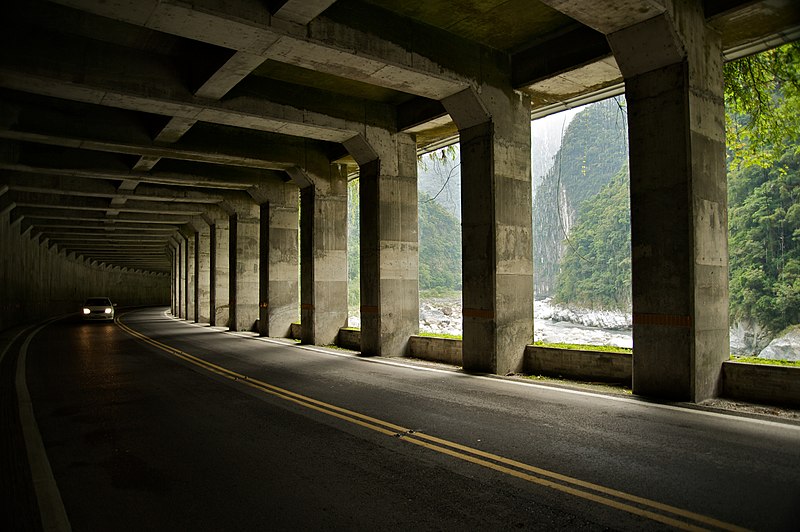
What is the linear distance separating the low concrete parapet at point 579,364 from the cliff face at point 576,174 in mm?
48034

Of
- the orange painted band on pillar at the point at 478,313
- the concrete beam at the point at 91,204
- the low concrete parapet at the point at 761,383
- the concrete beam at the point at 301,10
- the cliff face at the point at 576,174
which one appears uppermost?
the cliff face at the point at 576,174

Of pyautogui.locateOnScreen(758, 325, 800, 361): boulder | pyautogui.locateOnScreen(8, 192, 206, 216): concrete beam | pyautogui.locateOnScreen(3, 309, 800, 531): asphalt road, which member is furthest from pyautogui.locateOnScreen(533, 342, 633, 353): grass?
pyautogui.locateOnScreen(758, 325, 800, 361): boulder

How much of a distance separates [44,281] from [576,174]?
220 ft

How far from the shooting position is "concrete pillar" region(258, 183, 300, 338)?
70.0ft

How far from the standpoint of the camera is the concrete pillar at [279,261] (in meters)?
21.3

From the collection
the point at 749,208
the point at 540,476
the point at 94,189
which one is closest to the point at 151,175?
the point at 94,189

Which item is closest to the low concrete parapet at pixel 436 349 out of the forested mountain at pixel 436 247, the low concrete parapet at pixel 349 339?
→ the low concrete parapet at pixel 349 339

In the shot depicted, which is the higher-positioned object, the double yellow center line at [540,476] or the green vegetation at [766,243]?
the green vegetation at [766,243]

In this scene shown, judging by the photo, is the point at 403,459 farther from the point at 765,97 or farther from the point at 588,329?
the point at 588,329

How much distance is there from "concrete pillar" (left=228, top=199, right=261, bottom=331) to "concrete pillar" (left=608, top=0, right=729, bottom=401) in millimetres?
19539

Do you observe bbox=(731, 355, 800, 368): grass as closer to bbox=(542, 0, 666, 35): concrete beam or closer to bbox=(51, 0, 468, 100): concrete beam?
bbox=(542, 0, 666, 35): concrete beam

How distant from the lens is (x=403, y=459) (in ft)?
17.7

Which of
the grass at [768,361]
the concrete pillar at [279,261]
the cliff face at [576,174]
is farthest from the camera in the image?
the cliff face at [576,174]

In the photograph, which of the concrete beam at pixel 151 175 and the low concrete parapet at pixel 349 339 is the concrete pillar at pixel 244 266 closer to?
the concrete beam at pixel 151 175
